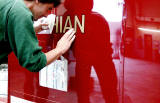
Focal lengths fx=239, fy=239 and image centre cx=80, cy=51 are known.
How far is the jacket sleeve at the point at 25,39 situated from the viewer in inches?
49.6

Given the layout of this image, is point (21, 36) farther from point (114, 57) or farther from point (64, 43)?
point (114, 57)

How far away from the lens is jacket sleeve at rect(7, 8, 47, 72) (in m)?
1.26

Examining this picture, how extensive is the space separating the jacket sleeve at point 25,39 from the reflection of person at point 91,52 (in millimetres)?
261

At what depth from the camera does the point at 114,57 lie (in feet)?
4.18

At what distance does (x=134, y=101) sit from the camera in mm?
1213

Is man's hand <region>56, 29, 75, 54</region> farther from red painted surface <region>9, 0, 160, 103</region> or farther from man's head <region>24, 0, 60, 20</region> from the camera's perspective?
man's head <region>24, 0, 60, 20</region>

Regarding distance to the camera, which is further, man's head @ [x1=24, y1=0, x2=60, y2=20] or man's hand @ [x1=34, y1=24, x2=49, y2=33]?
man's hand @ [x1=34, y1=24, x2=49, y2=33]

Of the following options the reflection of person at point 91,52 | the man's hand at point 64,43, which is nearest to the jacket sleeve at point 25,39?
the man's hand at point 64,43

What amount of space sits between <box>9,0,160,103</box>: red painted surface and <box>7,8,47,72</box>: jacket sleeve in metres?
0.28

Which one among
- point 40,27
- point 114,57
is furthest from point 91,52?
point 40,27

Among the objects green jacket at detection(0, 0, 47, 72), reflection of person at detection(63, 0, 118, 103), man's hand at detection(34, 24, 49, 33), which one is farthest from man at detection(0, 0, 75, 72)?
man's hand at detection(34, 24, 49, 33)

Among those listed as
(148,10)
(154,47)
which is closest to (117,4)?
(148,10)

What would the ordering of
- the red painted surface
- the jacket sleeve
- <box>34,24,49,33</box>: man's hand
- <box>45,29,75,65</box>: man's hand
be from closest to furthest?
the red painted surface
the jacket sleeve
<box>45,29,75,65</box>: man's hand
<box>34,24,49,33</box>: man's hand

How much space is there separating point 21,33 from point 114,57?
509mm
